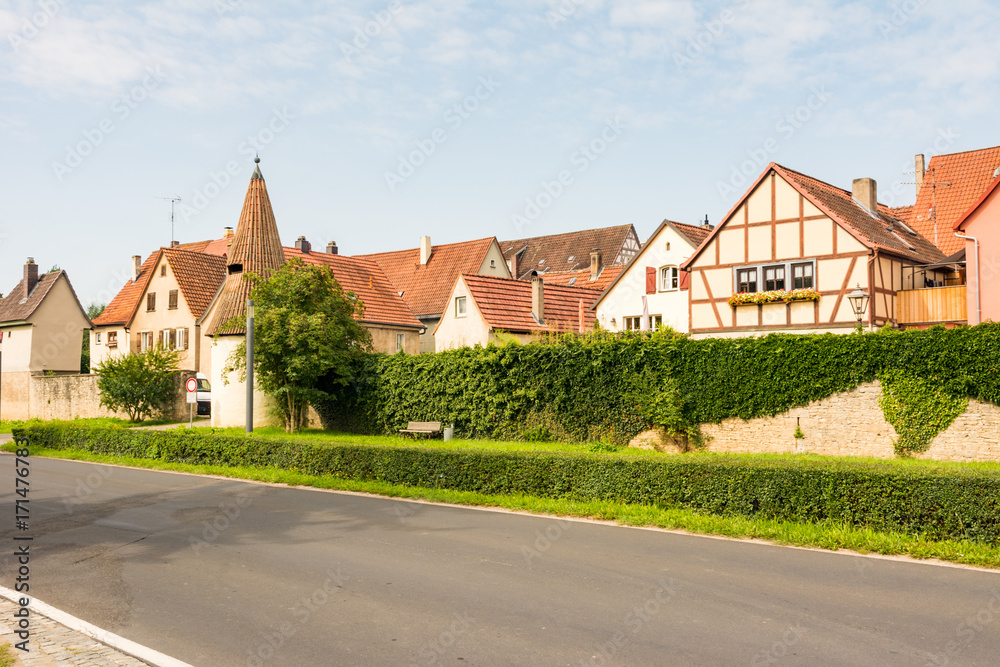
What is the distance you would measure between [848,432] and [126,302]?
49691mm

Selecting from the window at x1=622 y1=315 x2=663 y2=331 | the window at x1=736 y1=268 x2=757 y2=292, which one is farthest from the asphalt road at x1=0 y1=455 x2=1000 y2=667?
the window at x1=622 y1=315 x2=663 y2=331

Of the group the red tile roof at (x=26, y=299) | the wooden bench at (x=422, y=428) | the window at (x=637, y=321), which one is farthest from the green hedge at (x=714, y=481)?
the red tile roof at (x=26, y=299)

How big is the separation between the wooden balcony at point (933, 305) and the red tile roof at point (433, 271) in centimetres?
2728

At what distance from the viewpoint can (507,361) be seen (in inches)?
1032

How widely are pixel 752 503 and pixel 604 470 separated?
293 centimetres

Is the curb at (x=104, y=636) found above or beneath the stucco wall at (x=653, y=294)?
beneath

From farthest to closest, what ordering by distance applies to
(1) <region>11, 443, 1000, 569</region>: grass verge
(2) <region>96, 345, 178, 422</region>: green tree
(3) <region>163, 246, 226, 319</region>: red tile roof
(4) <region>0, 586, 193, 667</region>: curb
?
(3) <region>163, 246, 226, 319</region>: red tile roof → (2) <region>96, 345, 178, 422</region>: green tree → (1) <region>11, 443, 1000, 569</region>: grass verge → (4) <region>0, 586, 193, 667</region>: curb

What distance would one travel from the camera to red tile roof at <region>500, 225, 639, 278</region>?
6419 centimetres

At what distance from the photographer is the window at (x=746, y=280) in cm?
3138

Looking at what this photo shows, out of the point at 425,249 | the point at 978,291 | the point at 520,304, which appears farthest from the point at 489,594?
the point at 425,249

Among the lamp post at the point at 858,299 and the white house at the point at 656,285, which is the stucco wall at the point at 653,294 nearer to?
the white house at the point at 656,285

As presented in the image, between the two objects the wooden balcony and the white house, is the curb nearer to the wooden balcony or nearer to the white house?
the wooden balcony

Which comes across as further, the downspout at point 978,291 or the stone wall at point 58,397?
the stone wall at point 58,397

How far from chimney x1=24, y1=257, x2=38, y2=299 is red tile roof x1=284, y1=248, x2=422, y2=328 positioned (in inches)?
835
